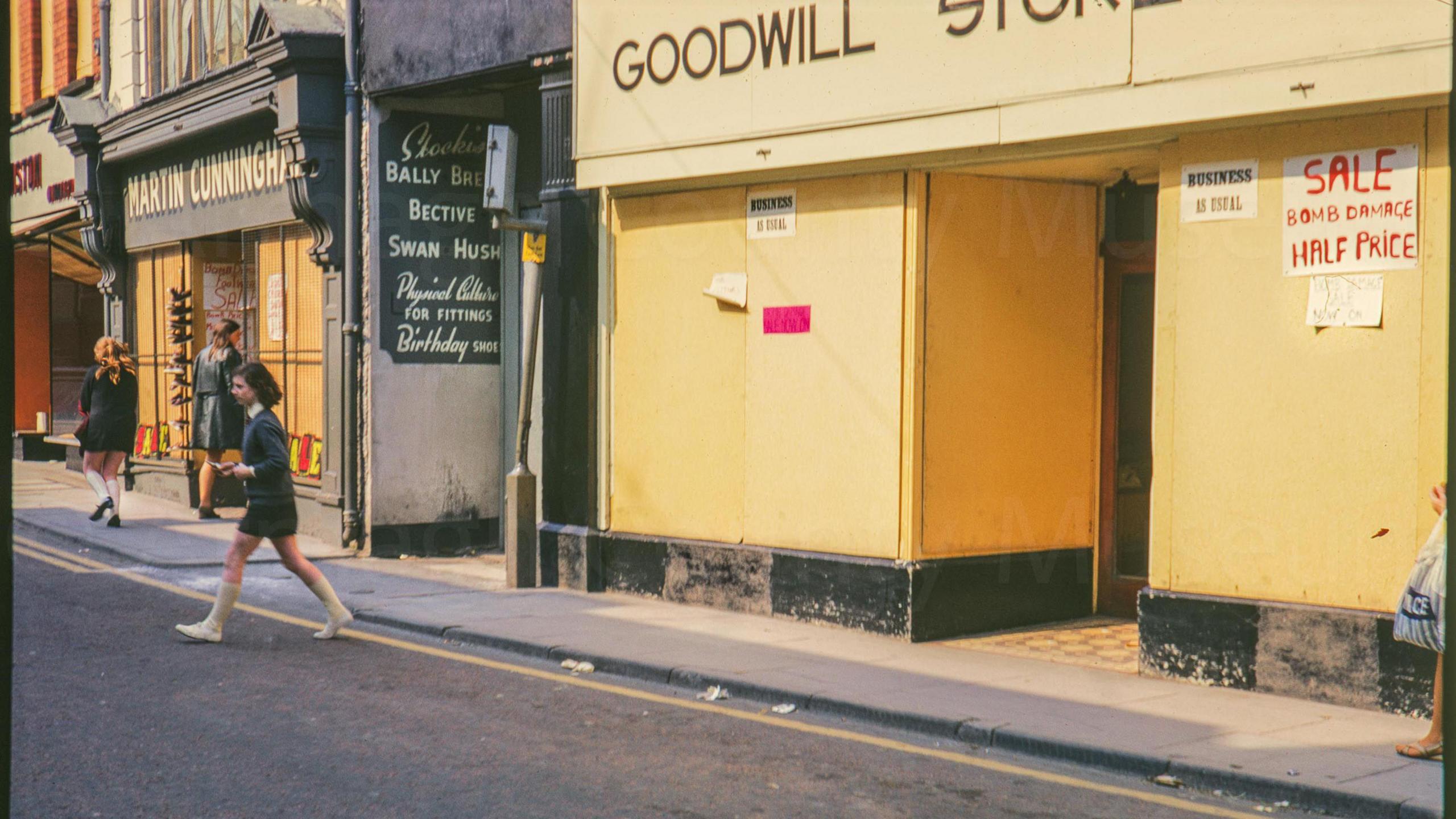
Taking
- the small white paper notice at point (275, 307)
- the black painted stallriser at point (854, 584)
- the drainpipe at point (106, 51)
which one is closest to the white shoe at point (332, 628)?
the black painted stallriser at point (854, 584)

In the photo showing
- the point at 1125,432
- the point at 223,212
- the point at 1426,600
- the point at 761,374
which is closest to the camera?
the point at 1426,600

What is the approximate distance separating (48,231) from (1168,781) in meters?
19.6

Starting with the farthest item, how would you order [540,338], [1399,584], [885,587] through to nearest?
[540,338] < [885,587] < [1399,584]

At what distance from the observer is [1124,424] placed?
34.2 ft

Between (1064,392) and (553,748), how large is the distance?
16.0 ft

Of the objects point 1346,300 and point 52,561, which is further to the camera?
point 52,561

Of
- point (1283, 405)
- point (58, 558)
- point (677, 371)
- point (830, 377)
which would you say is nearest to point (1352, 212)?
point (1283, 405)

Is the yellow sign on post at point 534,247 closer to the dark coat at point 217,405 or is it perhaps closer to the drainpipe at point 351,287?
the drainpipe at point 351,287

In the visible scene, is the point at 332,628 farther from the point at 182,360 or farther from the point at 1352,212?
the point at 182,360

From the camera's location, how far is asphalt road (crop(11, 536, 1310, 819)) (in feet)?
19.0

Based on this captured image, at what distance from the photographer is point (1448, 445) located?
7.18ft

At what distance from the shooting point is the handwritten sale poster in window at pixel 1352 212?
733cm

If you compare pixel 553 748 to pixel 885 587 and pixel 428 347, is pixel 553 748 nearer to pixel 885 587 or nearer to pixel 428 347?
pixel 885 587

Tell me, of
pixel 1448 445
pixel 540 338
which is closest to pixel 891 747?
pixel 1448 445
